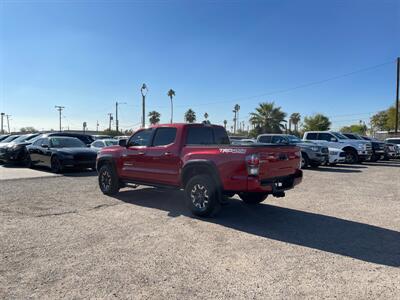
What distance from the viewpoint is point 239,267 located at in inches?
174

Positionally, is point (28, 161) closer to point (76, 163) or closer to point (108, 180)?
point (76, 163)

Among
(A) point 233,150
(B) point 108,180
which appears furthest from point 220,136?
(B) point 108,180

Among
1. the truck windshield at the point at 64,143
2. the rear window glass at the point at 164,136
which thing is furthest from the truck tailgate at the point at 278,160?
the truck windshield at the point at 64,143

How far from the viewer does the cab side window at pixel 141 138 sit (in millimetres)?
8414

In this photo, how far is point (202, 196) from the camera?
22.7ft

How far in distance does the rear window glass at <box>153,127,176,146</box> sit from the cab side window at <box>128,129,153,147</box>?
0.26 meters

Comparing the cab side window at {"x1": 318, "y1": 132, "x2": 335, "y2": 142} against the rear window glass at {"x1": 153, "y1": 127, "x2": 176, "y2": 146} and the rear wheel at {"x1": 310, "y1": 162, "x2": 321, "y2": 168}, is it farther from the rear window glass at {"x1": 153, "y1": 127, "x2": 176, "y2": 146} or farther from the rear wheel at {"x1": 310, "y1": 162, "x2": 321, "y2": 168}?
the rear window glass at {"x1": 153, "y1": 127, "x2": 176, "y2": 146}

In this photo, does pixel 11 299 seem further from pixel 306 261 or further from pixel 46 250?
pixel 306 261

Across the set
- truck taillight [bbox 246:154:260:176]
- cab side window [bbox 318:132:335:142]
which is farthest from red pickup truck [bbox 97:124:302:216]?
cab side window [bbox 318:132:335:142]

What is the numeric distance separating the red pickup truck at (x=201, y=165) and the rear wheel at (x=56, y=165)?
550 cm

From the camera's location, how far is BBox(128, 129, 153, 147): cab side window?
27.6ft

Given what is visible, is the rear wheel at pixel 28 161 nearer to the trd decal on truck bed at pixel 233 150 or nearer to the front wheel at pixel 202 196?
the front wheel at pixel 202 196

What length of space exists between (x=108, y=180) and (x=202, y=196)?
346 centimetres

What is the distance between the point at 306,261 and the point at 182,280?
67.9 inches
